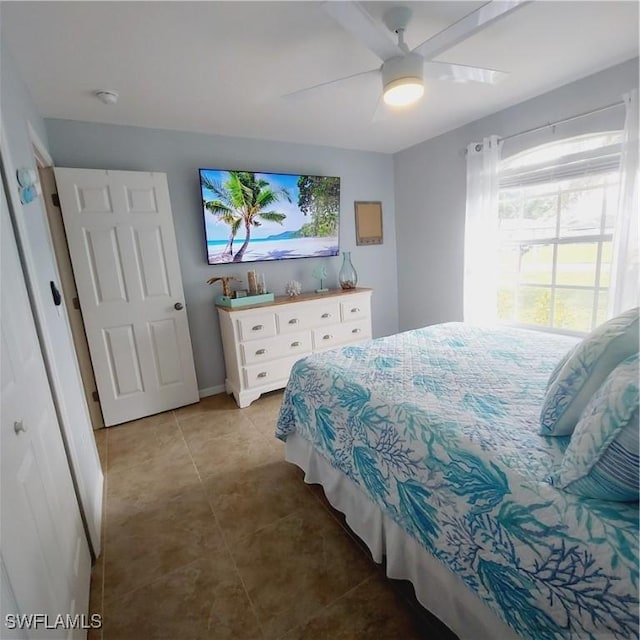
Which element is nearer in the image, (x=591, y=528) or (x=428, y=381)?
(x=591, y=528)

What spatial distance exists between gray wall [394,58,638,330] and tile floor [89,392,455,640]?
251cm

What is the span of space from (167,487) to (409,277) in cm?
326

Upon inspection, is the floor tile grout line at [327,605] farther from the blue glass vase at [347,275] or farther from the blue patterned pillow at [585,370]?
the blue glass vase at [347,275]

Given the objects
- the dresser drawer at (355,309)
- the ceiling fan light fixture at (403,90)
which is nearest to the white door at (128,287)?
the dresser drawer at (355,309)

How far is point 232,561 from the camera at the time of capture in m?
1.51

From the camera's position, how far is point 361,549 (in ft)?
5.02

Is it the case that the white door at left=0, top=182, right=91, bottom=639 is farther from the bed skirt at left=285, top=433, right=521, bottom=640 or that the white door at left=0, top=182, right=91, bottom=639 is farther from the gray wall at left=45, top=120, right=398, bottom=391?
the gray wall at left=45, top=120, right=398, bottom=391

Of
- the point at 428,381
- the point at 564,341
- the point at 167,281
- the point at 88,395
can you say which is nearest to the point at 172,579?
the point at 428,381

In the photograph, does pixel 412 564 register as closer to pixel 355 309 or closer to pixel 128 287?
pixel 355 309

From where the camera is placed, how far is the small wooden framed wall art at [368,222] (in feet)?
12.8

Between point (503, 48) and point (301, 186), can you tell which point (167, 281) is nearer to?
point (301, 186)

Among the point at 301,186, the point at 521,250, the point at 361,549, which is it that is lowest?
the point at 361,549

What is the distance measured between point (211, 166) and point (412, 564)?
3184mm

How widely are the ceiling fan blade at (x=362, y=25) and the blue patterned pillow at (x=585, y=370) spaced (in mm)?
1419
